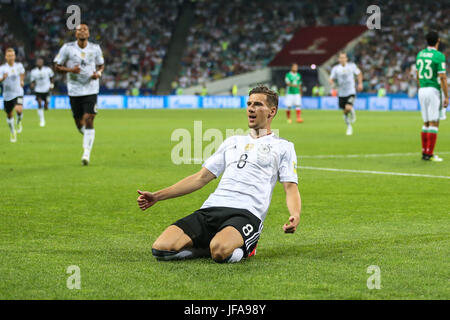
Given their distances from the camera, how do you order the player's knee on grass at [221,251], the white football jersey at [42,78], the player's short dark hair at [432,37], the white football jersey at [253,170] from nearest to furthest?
the player's knee on grass at [221,251] → the white football jersey at [253,170] → the player's short dark hair at [432,37] → the white football jersey at [42,78]

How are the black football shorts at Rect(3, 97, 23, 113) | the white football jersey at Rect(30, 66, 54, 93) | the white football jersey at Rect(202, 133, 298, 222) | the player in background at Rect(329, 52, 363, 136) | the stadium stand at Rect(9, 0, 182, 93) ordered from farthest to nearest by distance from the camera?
the stadium stand at Rect(9, 0, 182, 93) → the white football jersey at Rect(30, 66, 54, 93) → the player in background at Rect(329, 52, 363, 136) → the black football shorts at Rect(3, 97, 23, 113) → the white football jersey at Rect(202, 133, 298, 222)

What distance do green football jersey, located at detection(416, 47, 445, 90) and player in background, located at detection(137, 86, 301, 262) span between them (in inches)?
367

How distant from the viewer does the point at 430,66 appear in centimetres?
1572

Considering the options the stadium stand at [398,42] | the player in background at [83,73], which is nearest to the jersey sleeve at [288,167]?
the player in background at [83,73]

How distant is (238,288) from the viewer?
5.45 m

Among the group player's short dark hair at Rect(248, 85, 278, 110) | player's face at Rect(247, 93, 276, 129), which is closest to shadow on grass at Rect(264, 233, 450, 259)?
player's face at Rect(247, 93, 276, 129)

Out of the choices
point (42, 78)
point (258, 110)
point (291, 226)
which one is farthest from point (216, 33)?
point (291, 226)

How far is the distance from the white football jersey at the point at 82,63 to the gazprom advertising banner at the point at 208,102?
32228 mm

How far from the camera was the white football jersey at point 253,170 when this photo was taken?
6.80m

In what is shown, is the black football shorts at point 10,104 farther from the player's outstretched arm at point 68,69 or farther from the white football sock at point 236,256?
the white football sock at point 236,256

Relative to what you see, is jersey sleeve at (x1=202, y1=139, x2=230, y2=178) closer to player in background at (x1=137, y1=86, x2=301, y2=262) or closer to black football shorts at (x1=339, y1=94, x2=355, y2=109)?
player in background at (x1=137, y1=86, x2=301, y2=262)

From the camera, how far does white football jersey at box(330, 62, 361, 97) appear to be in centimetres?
2630

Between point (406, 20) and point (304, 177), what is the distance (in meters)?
43.0

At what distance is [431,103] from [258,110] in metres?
9.96
